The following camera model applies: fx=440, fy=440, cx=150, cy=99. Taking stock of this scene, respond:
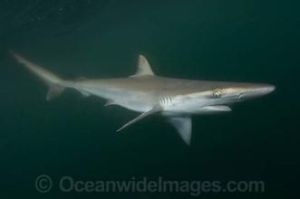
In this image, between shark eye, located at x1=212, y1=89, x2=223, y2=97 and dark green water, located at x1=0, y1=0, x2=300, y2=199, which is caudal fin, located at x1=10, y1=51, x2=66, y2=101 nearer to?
dark green water, located at x1=0, y1=0, x2=300, y2=199

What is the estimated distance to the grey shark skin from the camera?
5.62m

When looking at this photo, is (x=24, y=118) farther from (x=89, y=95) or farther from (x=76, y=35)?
(x=89, y=95)

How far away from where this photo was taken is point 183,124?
6707 millimetres

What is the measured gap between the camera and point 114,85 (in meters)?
7.33

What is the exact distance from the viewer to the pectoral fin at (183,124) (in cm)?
A: 663

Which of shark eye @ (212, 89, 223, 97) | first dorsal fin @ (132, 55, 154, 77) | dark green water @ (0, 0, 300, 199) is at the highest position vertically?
dark green water @ (0, 0, 300, 199)

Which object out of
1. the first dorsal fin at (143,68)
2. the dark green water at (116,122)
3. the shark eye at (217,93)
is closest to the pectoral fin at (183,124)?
the dark green water at (116,122)

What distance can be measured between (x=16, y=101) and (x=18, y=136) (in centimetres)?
1227

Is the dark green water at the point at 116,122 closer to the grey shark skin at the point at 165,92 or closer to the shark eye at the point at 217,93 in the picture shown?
the grey shark skin at the point at 165,92

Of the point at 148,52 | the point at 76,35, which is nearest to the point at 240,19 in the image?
the point at 148,52

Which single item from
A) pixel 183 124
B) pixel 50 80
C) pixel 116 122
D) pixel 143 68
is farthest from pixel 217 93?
pixel 116 122

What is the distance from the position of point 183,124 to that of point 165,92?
61 centimetres

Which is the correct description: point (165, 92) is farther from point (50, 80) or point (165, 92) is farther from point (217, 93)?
point (50, 80)

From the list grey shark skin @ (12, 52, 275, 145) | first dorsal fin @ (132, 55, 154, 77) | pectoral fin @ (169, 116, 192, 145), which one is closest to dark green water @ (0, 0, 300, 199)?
pectoral fin @ (169, 116, 192, 145)
